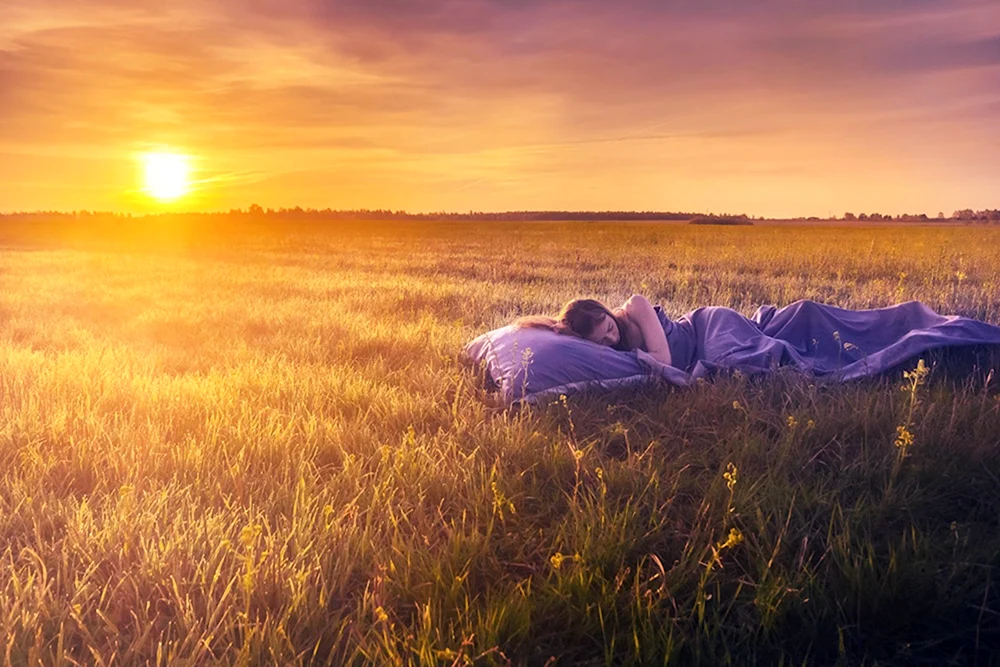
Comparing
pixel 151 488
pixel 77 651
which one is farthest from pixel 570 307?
pixel 77 651

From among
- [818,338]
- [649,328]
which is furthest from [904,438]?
[818,338]

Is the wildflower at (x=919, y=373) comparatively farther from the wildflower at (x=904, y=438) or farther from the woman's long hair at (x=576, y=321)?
the woman's long hair at (x=576, y=321)

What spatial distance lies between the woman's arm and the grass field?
521 mm

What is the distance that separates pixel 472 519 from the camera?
2.62 m

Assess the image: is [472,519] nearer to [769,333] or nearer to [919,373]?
[919,373]

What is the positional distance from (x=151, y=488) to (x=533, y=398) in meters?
2.14

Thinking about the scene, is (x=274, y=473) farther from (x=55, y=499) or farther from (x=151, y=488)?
(x=55, y=499)

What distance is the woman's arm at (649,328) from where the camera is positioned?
474 centimetres

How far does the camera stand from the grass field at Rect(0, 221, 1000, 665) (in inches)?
75.2

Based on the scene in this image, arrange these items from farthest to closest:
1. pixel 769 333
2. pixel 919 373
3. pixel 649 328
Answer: pixel 769 333 → pixel 649 328 → pixel 919 373

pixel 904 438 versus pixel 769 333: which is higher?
pixel 769 333

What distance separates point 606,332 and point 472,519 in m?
2.64

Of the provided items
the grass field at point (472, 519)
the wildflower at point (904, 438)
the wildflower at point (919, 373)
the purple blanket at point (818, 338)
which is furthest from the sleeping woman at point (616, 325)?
the wildflower at point (904, 438)

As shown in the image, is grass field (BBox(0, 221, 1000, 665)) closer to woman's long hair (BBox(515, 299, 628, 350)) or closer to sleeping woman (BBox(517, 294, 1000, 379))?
sleeping woman (BBox(517, 294, 1000, 379))
